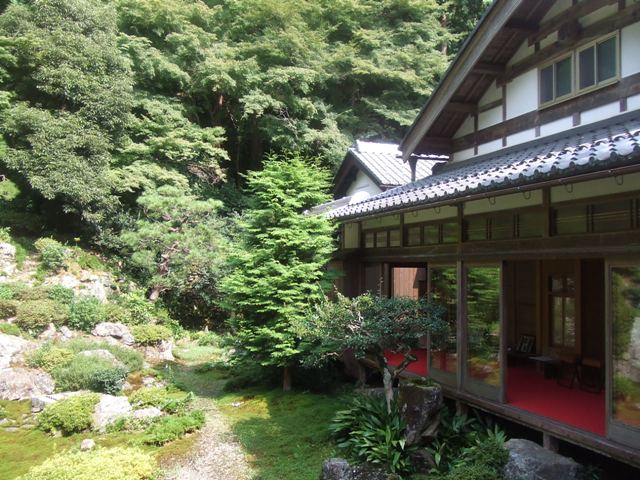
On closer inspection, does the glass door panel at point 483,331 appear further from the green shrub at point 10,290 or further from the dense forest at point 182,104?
the green shrub at point 10,290

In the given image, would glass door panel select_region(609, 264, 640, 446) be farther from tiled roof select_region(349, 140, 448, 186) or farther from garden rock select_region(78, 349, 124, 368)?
garden rock select_region(78, 349, 124, 368)

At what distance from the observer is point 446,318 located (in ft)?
29.6

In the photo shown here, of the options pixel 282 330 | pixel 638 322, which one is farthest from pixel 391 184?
pixel 638 322

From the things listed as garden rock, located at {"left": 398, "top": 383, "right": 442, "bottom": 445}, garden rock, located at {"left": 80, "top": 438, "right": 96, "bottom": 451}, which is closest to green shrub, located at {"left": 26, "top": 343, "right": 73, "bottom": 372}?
garden rock, located at {"left": 80, "top": 438, "right": 96, "bottom": 451}

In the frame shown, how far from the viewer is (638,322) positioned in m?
5.58

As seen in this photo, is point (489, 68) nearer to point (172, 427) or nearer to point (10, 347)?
point (172, 427)

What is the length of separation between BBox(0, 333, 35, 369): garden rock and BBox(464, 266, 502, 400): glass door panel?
12296 mm

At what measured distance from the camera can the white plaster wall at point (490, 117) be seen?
30.4ft

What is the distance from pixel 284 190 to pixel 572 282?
265 inches

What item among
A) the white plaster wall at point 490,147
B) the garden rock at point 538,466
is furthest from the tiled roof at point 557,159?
the garden rock at point 538,466

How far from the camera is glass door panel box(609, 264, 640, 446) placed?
18.2 ft

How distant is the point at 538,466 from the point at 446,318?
3553 mm

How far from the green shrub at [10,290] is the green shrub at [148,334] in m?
4.07

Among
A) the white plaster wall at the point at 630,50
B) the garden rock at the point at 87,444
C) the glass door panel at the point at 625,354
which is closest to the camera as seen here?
the glass door panel at the point at 625,354
